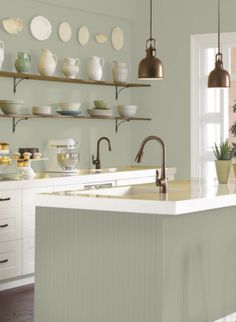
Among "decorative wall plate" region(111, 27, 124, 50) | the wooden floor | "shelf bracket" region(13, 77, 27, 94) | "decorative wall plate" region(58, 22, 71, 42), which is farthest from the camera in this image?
"decorative wall plate" region(111, 27, 124, 50)

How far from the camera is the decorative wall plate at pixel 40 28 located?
7418mm

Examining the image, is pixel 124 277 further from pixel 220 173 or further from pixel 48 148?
pixel 48 148

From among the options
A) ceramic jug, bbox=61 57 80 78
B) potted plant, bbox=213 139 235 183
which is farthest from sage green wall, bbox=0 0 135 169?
potted plant, bbox=213 139 235 183

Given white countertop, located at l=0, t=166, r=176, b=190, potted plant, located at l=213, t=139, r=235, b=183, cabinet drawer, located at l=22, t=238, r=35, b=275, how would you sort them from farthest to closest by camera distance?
cabinet drawer, located at l=22, t=238, r=35, b=275 → white countertop, located at l=0, t=166, r=176, b=190 → potted plant, located at l=213, t=139, r=235, b=183

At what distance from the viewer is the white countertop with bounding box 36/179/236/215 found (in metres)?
4.41

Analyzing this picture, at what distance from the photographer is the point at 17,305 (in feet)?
18.7

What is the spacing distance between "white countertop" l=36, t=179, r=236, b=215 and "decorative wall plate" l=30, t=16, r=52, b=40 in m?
2.67

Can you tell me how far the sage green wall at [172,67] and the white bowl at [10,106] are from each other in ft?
6.86

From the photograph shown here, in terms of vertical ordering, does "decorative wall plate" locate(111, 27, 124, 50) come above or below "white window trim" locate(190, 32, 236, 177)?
above

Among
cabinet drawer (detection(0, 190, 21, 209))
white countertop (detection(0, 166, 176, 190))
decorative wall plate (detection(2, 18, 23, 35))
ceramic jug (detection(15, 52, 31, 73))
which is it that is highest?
decorative wall plate (detection(2, 18, 23, 35))

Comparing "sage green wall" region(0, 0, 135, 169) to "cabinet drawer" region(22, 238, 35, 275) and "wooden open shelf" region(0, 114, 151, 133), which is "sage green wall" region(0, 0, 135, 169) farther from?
"cabinet drawer" region(22, 238, 35, 275)

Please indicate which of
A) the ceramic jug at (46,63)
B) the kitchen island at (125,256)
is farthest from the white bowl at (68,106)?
the kitchen island at (125,256)

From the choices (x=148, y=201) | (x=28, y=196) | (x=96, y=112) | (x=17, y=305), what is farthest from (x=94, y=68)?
(x=148, y=201)

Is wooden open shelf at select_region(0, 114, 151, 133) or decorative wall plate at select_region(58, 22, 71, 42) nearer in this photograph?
wooden open shelf at select_region(0, 114, 151, 133)
